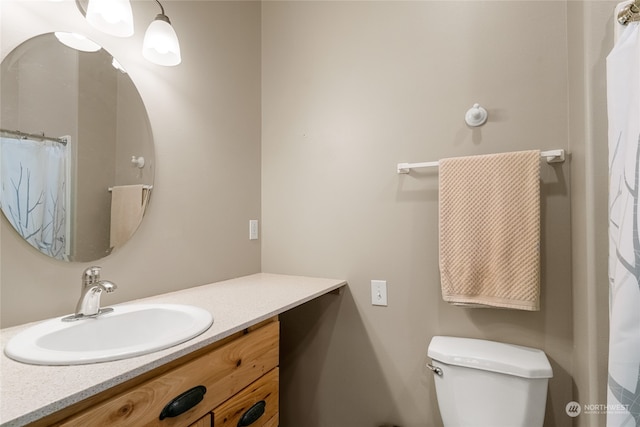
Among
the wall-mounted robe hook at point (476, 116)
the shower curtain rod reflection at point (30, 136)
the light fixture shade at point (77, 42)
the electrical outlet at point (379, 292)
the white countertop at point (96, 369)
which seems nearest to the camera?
the white countertop at point (96, 369)

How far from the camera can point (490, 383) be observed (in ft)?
3.64

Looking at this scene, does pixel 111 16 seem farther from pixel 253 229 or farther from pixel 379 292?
pixel 379 292

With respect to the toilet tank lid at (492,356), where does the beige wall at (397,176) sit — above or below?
above

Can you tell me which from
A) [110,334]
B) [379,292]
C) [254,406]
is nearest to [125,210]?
[110,334]

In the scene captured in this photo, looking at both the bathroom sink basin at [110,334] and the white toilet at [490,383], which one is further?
the white toilet at [490,383]

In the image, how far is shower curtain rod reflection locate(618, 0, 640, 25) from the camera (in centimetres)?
75

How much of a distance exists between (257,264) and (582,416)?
1.54 meters

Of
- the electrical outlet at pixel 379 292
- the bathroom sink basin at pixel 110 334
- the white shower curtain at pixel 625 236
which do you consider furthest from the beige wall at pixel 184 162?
the white shower curtain at pixel 625 236

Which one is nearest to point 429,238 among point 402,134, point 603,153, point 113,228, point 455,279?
point 455,279

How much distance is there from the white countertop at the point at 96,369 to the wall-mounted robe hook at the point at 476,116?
1030 millimetres

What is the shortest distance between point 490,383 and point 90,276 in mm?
1425

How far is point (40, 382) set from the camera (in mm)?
583

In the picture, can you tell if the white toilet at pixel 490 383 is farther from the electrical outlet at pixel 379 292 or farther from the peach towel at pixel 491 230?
the electrical outlet at pixel 379 292

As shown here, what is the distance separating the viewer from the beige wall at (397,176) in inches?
46.7
